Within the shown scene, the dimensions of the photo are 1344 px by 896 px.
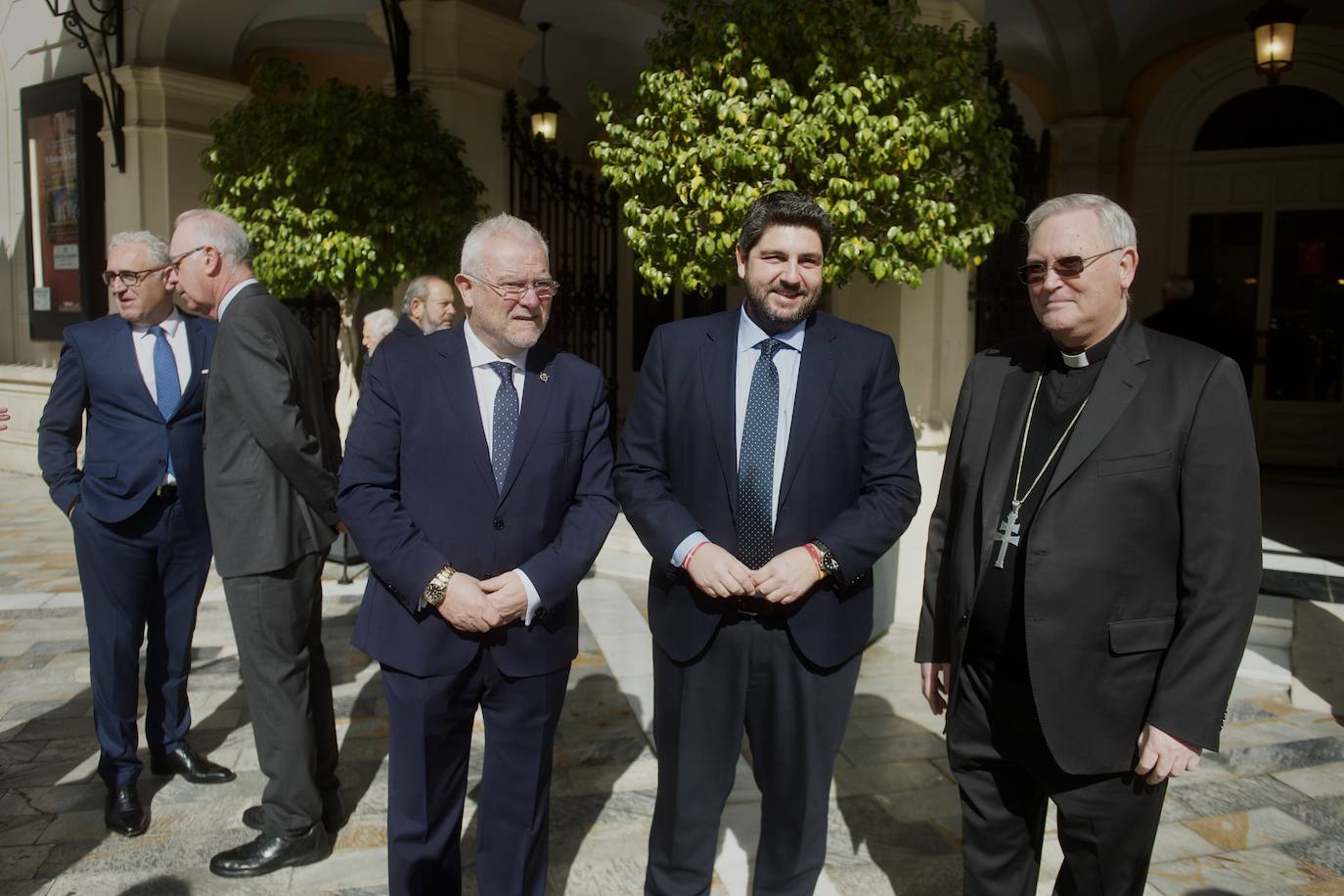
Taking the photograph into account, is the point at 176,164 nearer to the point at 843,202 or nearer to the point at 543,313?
the point at 843,202

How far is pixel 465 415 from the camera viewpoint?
2537 millimetres

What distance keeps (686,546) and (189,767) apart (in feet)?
7.65

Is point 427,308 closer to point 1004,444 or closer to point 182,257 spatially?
point 182,257

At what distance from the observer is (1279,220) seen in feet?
35.7

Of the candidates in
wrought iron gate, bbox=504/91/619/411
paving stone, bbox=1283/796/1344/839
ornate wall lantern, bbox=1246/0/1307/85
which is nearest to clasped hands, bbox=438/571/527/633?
paving stone, bbox=1283/796/1344/839

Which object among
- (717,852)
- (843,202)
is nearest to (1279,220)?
(843,202)

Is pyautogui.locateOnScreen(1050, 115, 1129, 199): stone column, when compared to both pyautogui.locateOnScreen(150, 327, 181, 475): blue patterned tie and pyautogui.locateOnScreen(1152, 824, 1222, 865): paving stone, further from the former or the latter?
pyautogui.locateOnScreen(150, 327, 181, 475): blue patterned tie

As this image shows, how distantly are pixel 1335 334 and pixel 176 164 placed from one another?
37.2 feet

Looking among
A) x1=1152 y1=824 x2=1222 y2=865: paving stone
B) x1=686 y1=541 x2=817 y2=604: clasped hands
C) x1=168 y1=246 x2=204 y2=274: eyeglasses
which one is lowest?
x1=1152 y1=824 x2=1222 y2=865: paving stone

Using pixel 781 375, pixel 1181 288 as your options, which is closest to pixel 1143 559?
pixel 781 375

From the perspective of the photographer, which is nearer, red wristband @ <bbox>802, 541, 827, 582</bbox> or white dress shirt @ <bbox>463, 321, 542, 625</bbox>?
red wristband @ <bbox>802, 541, 827, 582</bbox>

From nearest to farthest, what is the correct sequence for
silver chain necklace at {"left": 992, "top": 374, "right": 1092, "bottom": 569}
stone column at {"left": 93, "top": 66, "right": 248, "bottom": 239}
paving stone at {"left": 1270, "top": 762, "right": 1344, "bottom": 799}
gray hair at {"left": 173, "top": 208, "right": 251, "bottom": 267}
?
silver chain necklace at {"left": 992, "top": 374, "right": 1092, "bottom": 569}, gray hair at {"left": 173, "top": 208, "right": 251, "bottom": 267}, paving stone at {"left": 1270, "top": 762, "right": 1344, "bottom": 799}, stone column at {"left": 93, "top": 66, "right": 248, "bottom": 239}

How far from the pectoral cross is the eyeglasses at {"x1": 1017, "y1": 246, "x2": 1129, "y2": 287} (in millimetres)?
494

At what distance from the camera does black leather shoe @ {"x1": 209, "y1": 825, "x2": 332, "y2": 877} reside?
9.93ft
